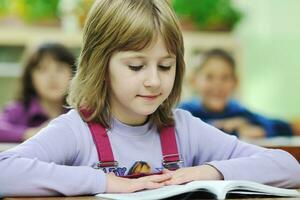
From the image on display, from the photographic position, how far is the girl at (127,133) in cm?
120

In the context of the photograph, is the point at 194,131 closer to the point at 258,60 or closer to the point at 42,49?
the point at 42,49

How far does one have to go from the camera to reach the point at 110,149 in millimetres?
1369

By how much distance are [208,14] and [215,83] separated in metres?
1.39

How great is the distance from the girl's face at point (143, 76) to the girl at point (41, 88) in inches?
70.3

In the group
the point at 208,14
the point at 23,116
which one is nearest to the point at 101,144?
the point at 23,116

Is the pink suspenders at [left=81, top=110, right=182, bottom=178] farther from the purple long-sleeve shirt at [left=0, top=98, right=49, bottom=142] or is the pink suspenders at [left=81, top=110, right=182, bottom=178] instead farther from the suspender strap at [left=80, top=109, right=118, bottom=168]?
the purple long-sleeve shirt at [left=0, top=98, right=49, bottom=142]

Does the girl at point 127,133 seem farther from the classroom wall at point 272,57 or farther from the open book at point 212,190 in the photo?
the classroom wall at point 272,57

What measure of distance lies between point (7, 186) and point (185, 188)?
0.29 metres

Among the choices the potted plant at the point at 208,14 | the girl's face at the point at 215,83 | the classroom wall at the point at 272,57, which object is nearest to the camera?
the girl's face at the point at 215,83

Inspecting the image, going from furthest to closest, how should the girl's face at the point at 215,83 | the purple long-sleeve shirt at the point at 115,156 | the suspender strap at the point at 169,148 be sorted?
the girl's face at the point at 215,83 → the suspender strap at the point at 169,148 → the purple long-sleeve shirt at the point at 115,156

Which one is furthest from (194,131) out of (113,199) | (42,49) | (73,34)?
(73,34)

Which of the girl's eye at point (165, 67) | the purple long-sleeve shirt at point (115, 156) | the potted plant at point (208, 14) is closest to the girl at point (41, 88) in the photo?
the potted plant at point (208, 14)

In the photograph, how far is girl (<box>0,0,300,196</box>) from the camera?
1.20 meters

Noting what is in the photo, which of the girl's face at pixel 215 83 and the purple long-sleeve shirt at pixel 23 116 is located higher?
the girl's face at pixel 215 83
